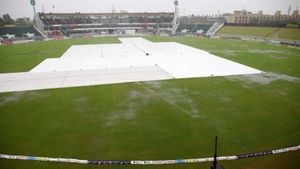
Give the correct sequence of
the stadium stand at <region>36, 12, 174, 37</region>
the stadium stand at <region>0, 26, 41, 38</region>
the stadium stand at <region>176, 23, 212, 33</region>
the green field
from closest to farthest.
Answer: the green field, the stadium stand at <region>0, 26, 41, 38</region>, the stadium stand at <region>36, 12, 174, 37</region>, the stadium stand at <region>176, 23, 212, 33</region>

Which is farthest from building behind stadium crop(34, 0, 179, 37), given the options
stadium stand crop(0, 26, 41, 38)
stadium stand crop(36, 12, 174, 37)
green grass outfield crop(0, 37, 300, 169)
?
green grass outfield crop(0, 37, 300, 169)

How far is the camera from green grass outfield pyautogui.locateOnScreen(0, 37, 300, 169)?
580 inches

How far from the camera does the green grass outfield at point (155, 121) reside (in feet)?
48.4

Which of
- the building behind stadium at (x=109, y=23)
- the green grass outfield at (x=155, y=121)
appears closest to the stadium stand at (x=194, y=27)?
the building behind stadium at (x=109, y=23)

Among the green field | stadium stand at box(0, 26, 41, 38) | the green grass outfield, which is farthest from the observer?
stadium stand at box(0, 26, 41, 38)

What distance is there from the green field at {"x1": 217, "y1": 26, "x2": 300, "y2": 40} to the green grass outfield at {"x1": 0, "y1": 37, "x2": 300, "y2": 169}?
58.2 meters

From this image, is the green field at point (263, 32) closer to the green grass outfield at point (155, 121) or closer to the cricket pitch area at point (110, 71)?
the cricket pitch area at point (110, 71)

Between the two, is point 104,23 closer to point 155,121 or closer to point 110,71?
point 110,71

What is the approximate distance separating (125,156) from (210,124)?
25.0 feet

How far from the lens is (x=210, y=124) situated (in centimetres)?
1859

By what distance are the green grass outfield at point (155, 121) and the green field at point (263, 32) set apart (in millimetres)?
58176

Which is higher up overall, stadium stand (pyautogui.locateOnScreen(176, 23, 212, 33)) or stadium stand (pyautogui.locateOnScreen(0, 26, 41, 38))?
stadium stand (pyautogui.locateOnScreen(176, 23, 212, 33))

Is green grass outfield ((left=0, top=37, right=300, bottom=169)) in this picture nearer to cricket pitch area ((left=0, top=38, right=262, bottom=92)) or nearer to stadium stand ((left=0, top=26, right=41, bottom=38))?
cricket pitch area ((left=0, top=38, right=262, bottom=92))

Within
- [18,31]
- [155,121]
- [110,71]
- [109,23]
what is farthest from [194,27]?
[155,121]
